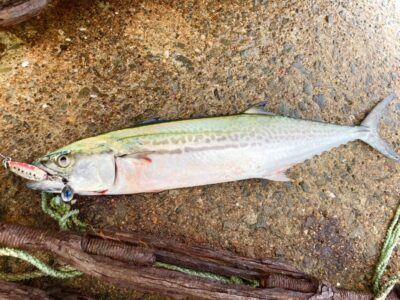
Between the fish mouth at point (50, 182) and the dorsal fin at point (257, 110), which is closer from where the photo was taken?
the fish mouth at point (50, 182)

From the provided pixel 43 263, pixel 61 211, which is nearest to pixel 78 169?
pixel 61 211

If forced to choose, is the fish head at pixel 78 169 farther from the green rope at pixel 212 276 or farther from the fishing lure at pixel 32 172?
the green rope at pixel 212 276

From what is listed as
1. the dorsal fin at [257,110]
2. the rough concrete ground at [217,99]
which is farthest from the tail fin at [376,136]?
the dorsal fin at [257,110]

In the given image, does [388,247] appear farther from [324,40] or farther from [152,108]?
[152,108]

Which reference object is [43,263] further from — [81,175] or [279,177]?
[279,177]

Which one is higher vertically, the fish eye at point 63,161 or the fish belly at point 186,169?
the fish eye at point 63,161

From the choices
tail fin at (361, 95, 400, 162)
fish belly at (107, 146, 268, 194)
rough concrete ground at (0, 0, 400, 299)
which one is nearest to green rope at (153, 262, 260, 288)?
rough concrete ground at (0, 0, 400, 299)

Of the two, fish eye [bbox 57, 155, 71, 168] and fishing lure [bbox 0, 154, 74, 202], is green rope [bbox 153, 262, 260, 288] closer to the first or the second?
fishing lure [bbox 0, 154, 74, 202]
